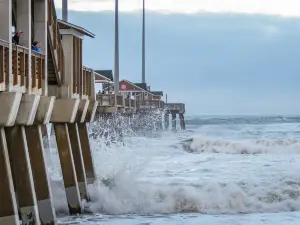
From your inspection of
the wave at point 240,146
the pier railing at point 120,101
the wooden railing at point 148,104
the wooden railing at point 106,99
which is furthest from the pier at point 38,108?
the wooden railing at point 148,104

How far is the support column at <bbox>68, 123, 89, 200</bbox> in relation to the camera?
58.3 feet

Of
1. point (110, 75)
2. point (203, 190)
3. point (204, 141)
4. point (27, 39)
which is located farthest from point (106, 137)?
point (27, 39)

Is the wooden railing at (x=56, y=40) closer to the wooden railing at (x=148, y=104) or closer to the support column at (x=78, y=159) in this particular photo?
the support column at (x=78, y=159)

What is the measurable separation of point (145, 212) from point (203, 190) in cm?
386

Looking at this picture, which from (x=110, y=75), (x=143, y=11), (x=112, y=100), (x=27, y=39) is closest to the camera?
(x=27, y=39)

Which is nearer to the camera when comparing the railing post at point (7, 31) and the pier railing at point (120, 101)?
the railing post at point (7, 31)

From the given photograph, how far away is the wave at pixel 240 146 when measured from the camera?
5207 centimetres

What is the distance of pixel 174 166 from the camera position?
33.8 meters

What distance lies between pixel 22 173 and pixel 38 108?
136 cm

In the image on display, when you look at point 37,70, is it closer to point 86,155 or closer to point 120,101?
point 86,155

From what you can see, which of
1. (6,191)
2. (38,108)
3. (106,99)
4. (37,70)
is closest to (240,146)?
(106,99)

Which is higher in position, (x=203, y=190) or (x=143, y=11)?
(x=143, y=11)

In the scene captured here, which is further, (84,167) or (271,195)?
(271,195)

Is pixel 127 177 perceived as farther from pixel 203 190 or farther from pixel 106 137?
pixel 106 137
